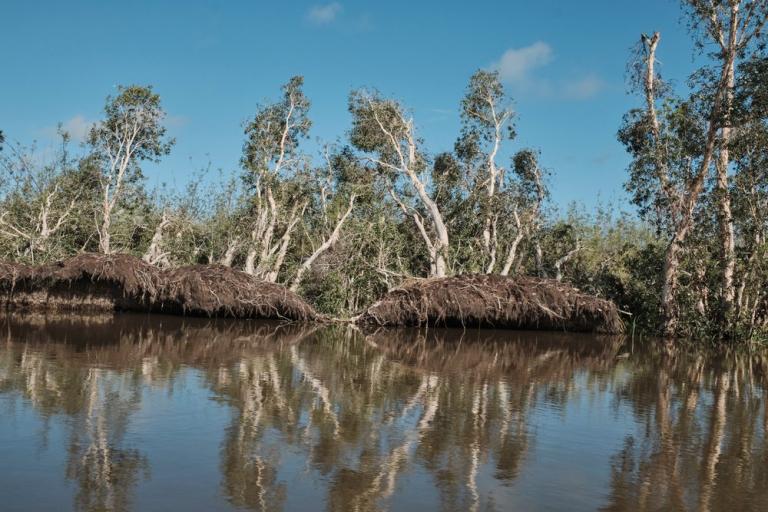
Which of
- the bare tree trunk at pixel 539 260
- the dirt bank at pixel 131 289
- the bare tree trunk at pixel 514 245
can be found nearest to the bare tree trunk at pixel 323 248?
the dirt bank at pixel 131 289

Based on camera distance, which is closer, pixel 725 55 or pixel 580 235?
pixel 725 55

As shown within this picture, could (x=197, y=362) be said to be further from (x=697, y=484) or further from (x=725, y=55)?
(x=725, y=55)

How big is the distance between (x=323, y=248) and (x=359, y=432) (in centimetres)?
1772

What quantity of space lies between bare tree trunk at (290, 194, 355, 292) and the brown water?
1083 cm

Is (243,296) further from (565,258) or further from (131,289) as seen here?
(565,258)

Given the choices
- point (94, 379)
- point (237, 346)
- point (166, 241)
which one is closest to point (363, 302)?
point (166, 241)

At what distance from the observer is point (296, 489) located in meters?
4.72

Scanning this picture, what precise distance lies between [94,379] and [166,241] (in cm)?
1621

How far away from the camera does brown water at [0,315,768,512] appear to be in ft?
15.5

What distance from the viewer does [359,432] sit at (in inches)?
254

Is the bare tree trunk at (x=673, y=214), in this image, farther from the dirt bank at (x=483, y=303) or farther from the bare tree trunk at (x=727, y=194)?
the dirt bank at (x=483, y=303)

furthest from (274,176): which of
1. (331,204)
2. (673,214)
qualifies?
(673,214)

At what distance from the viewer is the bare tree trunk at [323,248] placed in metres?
23.3

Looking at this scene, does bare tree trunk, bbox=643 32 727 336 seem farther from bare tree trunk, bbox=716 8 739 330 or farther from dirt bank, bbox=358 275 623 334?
dirt bank, bbox=358 275 623 334
